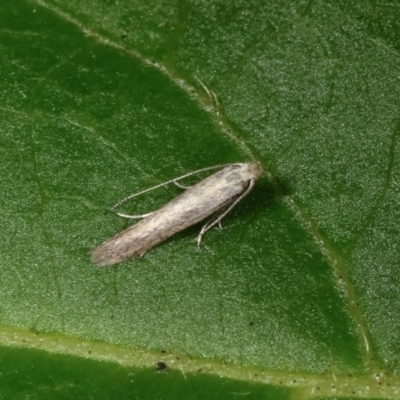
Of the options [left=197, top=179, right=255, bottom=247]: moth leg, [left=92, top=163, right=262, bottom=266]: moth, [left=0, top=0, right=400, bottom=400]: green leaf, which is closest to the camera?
[left=0, top=0, right=400, bottom=400]: green leaf

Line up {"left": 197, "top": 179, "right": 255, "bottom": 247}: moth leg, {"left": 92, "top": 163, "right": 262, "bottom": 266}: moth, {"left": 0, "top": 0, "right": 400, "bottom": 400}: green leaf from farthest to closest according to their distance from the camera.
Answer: {"left": 197, "top": 179, "right": 255, "bottom": 247}: moth leg < {"left": 92, "top": 163, "right": 262, "bottom": 266}: moth < {"left": 0, "top": 0, "right": 400, "bottom": 400}: green leaf

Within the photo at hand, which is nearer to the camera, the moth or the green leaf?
the green leaf

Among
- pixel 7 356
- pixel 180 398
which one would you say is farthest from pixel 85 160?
pixel 180 398

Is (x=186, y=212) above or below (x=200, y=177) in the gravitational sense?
below

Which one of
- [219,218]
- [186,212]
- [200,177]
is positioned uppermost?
[200,177]

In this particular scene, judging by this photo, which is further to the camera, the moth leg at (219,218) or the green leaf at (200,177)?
the moth leg at (219,218)
